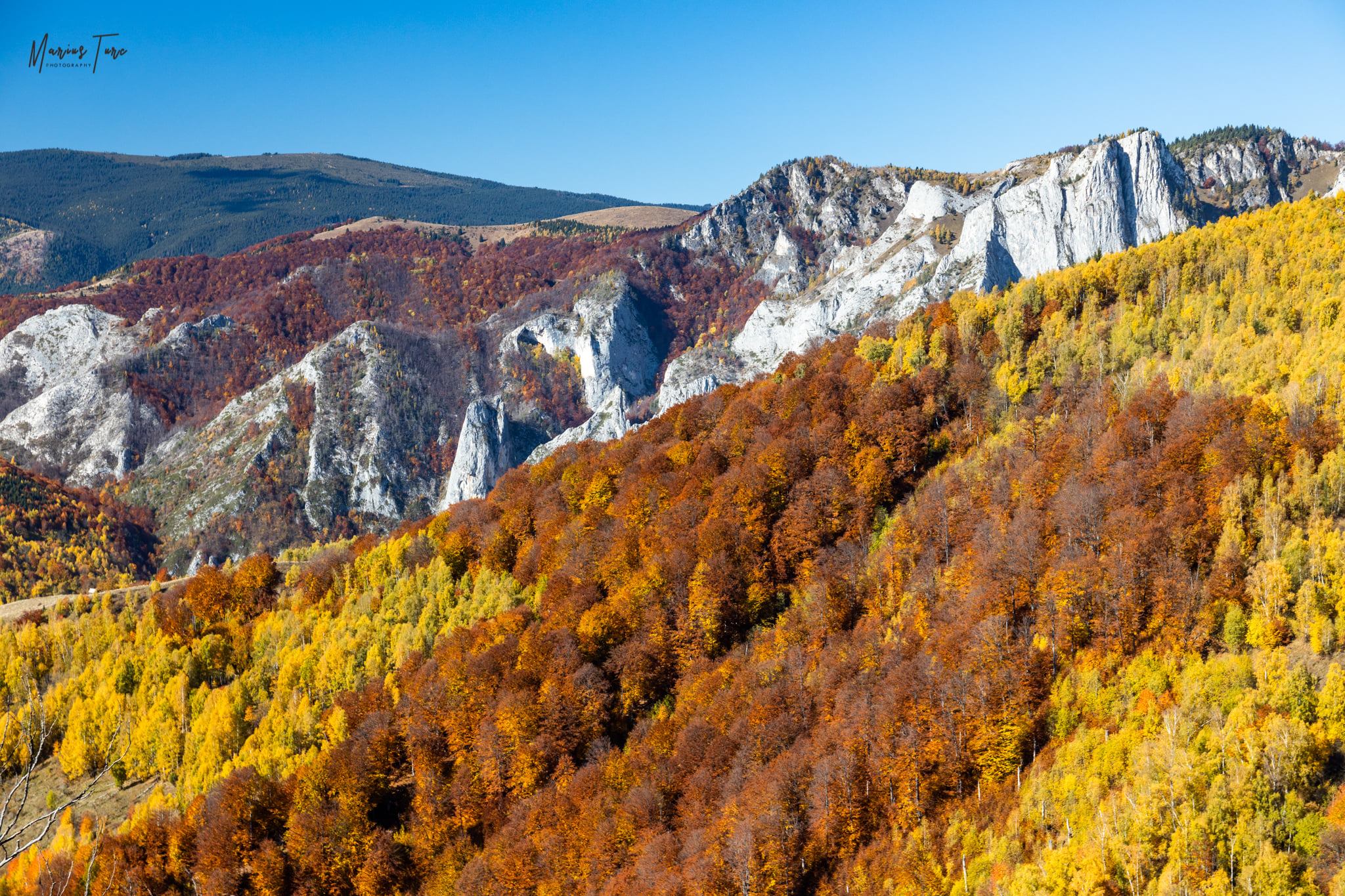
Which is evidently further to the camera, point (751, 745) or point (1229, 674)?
point (751, 745)

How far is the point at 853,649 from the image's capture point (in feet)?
275

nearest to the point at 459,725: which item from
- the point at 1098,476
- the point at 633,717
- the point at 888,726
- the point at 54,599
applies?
the point at 633,717

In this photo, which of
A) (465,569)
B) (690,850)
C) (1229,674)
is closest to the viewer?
(1229,674)

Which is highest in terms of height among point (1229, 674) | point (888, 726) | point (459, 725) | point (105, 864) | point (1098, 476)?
point (1098, 476)

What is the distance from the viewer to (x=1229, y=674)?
64.0m

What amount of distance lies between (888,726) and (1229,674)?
23.7m

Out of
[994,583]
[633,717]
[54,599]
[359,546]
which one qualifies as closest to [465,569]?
[359,546]

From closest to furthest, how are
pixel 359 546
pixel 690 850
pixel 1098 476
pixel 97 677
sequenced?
pixel 690 850 → pixel 1098 476 → pixel 97 677 → pixel 359 546

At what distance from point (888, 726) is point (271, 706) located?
68.9 meters

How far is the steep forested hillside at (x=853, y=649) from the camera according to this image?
206 ft

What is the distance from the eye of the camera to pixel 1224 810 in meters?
55.6

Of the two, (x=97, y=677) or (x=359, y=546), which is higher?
(x=359, y=546)

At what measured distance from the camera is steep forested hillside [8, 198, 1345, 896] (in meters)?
62.9

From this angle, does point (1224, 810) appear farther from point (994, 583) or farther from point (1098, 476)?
point (1098, 476)
